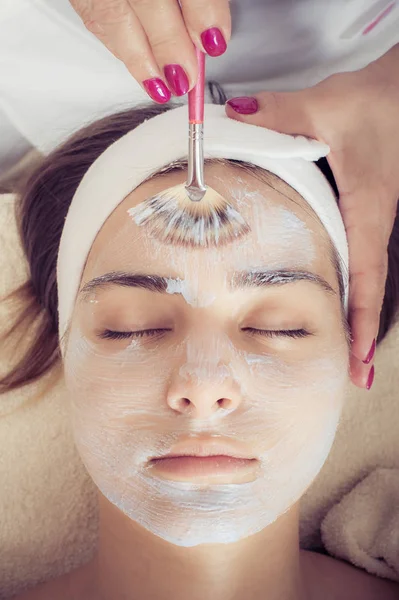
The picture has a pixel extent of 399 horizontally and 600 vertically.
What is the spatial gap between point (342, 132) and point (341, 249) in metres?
0.17

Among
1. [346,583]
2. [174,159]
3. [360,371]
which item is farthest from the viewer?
[346,583]

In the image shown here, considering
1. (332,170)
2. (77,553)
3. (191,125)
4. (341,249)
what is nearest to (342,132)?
(332,170)

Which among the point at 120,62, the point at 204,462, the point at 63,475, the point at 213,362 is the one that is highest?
the point at 120,62

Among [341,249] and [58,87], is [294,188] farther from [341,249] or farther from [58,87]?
[58,87]

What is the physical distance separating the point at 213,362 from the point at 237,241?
151 millimetres

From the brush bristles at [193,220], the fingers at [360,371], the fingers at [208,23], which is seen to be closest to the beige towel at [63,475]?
the fingers at [360,371]

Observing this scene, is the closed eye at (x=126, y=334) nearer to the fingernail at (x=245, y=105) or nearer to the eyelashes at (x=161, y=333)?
the eyelashes at (x=161, y=333)

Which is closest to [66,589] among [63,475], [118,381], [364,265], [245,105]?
[63,475]

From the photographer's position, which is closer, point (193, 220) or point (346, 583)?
point (193, 220)

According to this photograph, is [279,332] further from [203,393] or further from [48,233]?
[48,233]

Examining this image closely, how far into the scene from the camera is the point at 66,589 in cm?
102

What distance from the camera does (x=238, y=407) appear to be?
0.75 metres

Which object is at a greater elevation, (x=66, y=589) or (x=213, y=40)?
(x=213, y=40)

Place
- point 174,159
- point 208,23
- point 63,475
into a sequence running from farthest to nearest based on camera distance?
point 63,475, point 174,159, point 208,23
